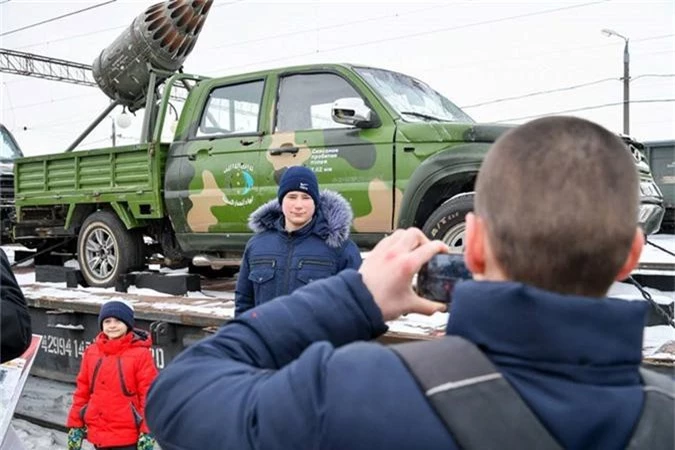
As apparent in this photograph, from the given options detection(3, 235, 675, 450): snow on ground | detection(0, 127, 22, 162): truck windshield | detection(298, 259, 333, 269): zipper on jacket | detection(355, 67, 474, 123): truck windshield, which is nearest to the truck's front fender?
detection(355, 67, 474, 123): truck windshield

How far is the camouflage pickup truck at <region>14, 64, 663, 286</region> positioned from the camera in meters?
4.95

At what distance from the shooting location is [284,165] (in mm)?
5473

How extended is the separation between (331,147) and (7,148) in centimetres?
785

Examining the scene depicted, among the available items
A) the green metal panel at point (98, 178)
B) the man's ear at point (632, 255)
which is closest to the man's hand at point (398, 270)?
the man's ear at point (632, 255)

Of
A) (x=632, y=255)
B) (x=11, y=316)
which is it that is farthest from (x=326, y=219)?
(x=632, y=255)

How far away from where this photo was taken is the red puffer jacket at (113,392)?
3.73 m

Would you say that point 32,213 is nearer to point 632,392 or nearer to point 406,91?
point 406,91

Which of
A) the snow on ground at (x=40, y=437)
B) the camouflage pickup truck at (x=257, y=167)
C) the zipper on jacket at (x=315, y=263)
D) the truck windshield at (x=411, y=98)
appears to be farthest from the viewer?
the truck windshield at (x=411, y=98)

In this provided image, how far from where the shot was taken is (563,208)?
31.9 inches

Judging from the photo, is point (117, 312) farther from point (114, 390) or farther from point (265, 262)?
point (265, 262)

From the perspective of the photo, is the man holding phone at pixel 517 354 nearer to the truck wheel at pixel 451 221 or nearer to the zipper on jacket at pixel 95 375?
the zipper on jacket at pixel 95 375

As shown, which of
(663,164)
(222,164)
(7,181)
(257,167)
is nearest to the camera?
(257,167)

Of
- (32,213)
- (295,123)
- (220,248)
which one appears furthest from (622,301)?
(32,213)

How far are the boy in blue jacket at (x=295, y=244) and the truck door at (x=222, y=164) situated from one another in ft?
7.75
